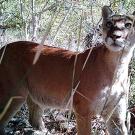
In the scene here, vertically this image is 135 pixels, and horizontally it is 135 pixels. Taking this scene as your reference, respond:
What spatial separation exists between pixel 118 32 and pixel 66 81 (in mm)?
1049

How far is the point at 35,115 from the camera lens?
201 inches

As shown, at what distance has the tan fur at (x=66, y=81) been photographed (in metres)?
4.21

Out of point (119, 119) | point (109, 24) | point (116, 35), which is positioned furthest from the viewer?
point (119, 119)

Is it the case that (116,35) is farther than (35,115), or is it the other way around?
(35,115)

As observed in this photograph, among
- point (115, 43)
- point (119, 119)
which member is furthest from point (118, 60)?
point (119, 119)

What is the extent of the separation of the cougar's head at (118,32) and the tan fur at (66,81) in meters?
0.02

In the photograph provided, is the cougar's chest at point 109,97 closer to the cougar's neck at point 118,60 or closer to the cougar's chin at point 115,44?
the cougar's neck at point 118,60

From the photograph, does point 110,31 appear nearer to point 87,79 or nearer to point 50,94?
point 87,79

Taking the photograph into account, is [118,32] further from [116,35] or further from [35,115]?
[35,115]

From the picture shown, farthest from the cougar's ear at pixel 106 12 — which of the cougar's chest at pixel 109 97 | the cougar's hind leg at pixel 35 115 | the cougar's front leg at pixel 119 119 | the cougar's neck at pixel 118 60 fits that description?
the cougar's hind leg at pixel 35 115

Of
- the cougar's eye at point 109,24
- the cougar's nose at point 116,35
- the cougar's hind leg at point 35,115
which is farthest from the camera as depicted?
the cougar's hind leg at point 35,115

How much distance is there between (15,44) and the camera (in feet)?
16.3

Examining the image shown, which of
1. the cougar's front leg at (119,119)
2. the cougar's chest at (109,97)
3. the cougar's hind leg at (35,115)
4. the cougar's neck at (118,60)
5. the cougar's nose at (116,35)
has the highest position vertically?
the cougar's nose at (116,35)

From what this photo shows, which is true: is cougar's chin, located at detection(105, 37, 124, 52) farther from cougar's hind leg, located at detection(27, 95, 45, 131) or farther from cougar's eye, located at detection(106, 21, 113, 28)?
cougar's hind leg, located at detection(27, 95, 45, 131)
